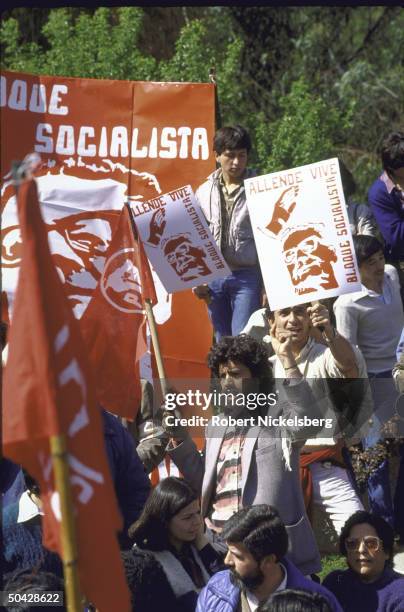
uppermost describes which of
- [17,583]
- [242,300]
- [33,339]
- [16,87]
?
[16,87]

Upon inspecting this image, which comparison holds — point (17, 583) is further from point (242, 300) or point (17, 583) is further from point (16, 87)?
point (16, 87)

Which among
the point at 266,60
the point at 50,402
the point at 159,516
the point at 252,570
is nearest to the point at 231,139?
the point at 159,516

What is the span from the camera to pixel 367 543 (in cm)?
598

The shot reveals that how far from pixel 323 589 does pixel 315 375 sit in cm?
138

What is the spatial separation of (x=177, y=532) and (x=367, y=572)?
0.81 meters

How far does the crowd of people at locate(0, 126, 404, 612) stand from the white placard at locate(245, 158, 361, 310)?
0.14 metres

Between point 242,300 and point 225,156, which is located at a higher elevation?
point 225,156

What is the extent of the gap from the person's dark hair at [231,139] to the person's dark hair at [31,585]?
10.8ft

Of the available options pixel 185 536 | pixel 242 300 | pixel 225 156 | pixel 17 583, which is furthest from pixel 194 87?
pixel 17 583

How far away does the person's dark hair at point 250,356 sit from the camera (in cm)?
640

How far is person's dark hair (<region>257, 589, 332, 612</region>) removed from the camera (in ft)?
16.0

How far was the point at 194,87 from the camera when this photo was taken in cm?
838

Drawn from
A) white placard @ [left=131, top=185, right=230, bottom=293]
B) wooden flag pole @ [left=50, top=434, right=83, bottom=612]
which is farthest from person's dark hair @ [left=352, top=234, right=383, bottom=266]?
wooden flag pole @ [left=50, top=434, right=83, bottom=612]

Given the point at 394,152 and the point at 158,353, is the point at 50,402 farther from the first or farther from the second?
the point at 394,152
